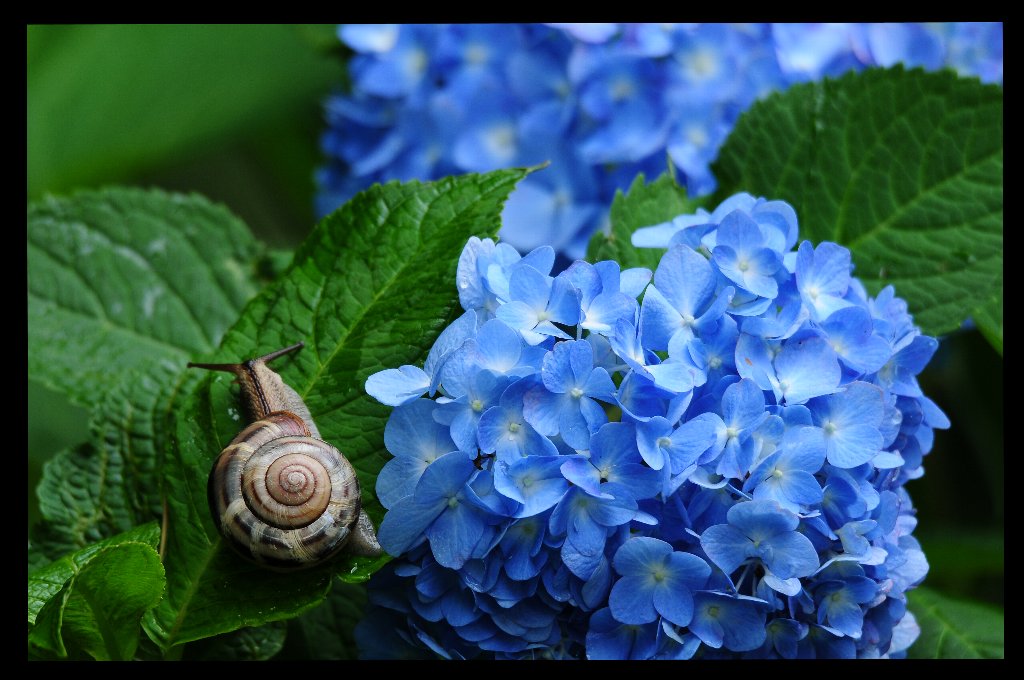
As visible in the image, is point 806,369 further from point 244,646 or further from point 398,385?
point 244,646

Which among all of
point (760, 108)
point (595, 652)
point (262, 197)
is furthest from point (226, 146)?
point (595, 652)

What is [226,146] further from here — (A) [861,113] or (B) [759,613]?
(B) [759,613]

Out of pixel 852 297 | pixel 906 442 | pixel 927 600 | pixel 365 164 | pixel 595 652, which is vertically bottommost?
pixel 927 600

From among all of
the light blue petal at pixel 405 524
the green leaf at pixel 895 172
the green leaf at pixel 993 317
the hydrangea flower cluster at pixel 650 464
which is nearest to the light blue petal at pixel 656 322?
the hydrangea flower cluster at pixel 650 464

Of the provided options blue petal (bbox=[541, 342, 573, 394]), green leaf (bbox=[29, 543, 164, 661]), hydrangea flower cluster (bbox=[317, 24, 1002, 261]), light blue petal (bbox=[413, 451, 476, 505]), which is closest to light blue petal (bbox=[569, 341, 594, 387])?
blue petal (bbox=[541, 342, 573, 394])

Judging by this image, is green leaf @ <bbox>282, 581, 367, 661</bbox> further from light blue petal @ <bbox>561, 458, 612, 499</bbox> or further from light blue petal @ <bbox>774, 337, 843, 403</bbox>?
light blue petal @ <bbox>774, 337, 843, 403</bbox>

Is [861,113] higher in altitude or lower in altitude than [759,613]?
higher

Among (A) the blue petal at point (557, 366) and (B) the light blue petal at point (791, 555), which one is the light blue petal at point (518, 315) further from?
(B) the light blue petal at point (791, 555)

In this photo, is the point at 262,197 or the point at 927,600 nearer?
the point at 927,600
